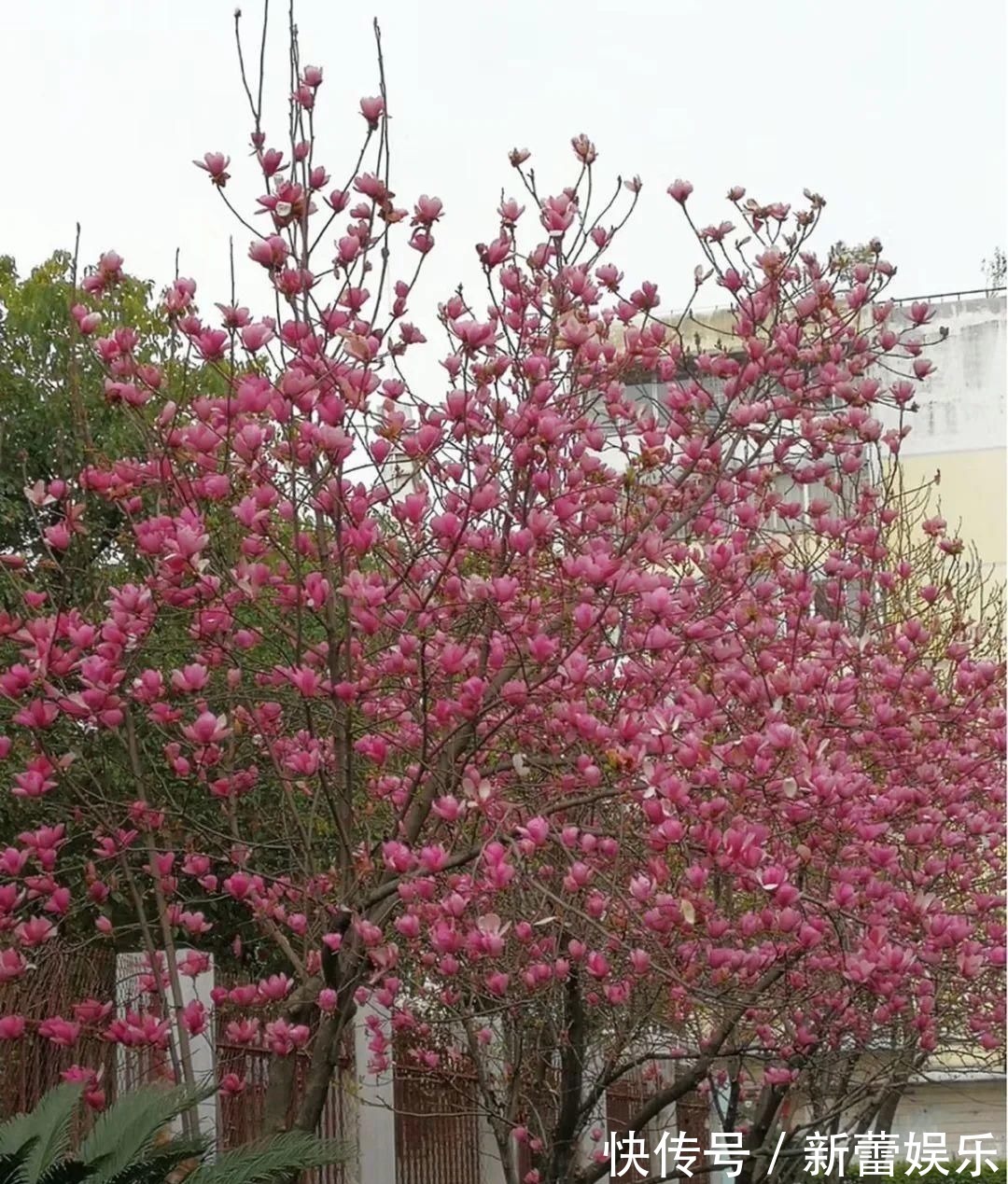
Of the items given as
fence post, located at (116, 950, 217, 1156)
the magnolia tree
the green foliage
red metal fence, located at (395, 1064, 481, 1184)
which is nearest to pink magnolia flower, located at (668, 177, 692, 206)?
the magnolia tree

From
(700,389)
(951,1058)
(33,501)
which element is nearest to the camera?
(33,501)

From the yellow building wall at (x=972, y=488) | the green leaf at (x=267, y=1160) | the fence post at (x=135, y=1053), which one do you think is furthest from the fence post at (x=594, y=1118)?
the yellow building wall at (x=972, y=488)

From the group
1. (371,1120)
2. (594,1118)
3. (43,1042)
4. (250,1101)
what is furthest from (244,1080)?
(594,1118)

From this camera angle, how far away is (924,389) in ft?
70.4

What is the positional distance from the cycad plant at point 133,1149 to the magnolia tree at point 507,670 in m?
0.19

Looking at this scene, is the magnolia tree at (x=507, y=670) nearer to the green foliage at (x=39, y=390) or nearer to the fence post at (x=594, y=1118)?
the fence post at (x=594, y=1118)

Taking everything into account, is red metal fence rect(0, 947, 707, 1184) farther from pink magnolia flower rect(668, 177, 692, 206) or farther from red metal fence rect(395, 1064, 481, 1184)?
pink magnolia flower rect(668, 177, 692, 206)

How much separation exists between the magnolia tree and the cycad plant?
0.64 feet

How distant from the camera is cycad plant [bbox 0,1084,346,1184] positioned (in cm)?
530

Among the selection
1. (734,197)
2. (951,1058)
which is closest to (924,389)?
(951,1058)

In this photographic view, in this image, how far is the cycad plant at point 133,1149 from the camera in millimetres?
5297

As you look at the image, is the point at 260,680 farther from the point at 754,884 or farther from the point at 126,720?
the point at 754,884

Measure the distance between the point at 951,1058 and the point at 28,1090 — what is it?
16.4m

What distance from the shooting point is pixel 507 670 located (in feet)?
18.9
